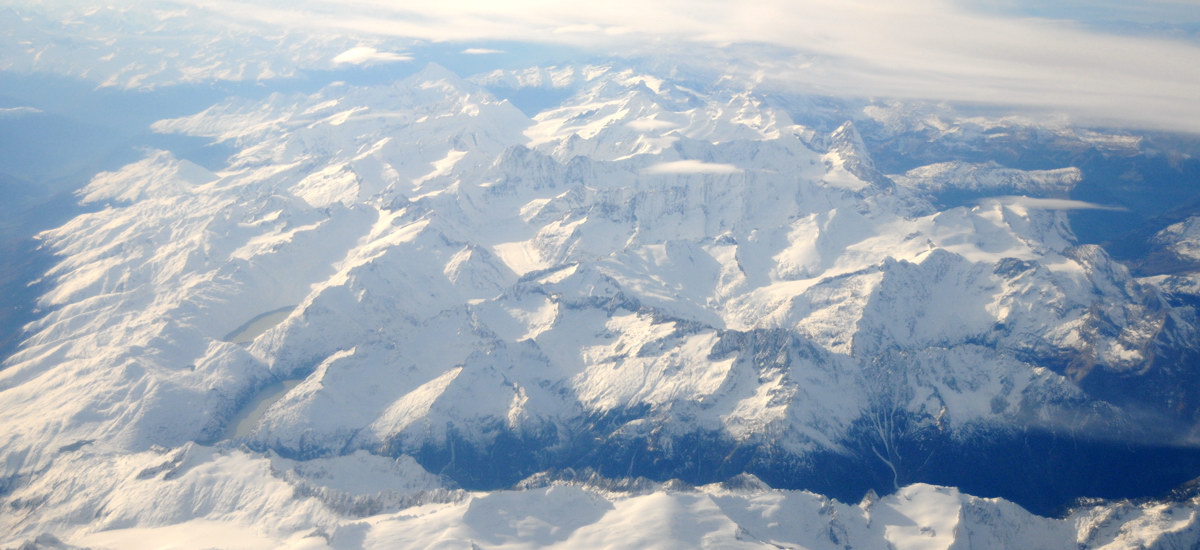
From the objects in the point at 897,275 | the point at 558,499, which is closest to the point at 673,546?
the point at 558,499

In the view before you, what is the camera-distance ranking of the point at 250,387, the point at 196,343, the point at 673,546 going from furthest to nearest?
the point at 196,343
the point at 250,387
the point at 673,546

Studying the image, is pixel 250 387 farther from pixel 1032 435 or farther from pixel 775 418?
pixel 1032 435

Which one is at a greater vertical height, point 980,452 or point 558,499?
point 558,499

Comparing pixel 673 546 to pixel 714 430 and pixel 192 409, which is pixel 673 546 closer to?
pixel 714 430

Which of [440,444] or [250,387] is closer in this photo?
[440,444]

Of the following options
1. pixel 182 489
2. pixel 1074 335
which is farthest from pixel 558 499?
pixel 1074 335

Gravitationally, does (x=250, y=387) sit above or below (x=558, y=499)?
below

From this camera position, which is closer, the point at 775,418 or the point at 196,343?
the point at 775,418

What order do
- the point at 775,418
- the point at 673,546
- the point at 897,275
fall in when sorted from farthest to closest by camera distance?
the point at 897,275
the point at 775,418
the point at 673,546

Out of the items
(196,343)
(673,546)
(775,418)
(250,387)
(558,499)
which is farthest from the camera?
(196,343)
